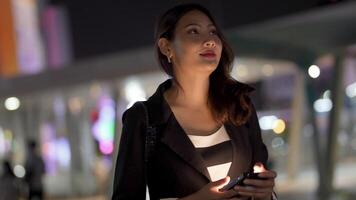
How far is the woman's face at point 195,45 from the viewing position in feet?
6.14

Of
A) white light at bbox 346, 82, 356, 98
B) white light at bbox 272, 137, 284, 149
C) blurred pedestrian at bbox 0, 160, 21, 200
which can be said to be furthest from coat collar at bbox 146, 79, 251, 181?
white light at bbox 272, 137, 284, 149

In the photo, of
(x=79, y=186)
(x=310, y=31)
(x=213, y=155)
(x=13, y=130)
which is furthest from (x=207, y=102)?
(x=13, y=130)

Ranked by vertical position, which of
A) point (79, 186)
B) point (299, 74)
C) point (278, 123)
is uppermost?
point (299, 74)

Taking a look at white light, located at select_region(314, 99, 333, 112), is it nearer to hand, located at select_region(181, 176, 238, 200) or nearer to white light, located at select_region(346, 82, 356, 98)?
white light, located at select_region(346, 82, 356, 98)

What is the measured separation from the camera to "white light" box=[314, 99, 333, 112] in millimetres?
10016

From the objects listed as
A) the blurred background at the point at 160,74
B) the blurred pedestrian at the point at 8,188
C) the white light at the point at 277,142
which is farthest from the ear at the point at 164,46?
the white light at the point at 277,142

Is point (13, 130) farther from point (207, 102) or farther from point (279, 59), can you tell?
A: point (207, 102)

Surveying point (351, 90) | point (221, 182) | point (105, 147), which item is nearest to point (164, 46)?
point (221, 182)

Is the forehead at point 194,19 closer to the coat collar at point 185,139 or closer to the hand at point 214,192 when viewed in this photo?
the coat collar at point 185,139

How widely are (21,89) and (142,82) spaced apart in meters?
2.68

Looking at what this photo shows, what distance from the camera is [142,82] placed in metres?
12.0

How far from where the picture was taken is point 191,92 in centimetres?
194

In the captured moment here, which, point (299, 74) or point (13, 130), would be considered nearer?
point (299, 74)

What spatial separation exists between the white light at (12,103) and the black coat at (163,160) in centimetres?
1355
